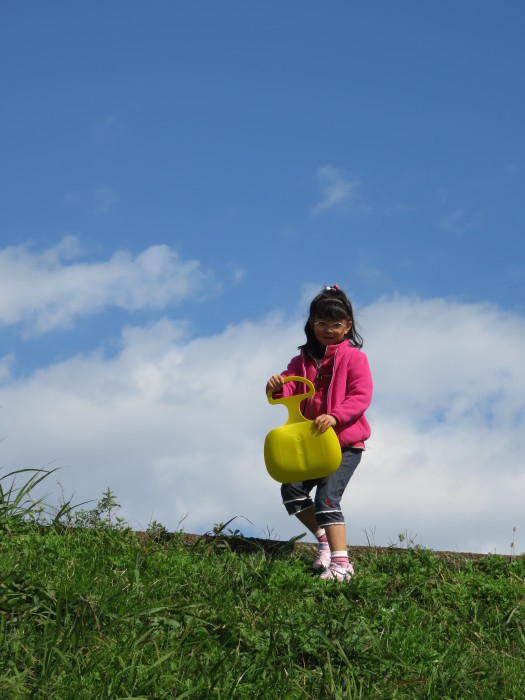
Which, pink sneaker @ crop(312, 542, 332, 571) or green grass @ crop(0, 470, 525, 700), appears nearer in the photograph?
green grass @ crop(0, 470, 525, 700)

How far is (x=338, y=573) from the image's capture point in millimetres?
5922

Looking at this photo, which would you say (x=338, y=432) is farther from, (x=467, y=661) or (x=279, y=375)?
(x=467, y=661)

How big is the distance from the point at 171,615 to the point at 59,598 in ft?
2.14

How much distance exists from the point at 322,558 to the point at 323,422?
1.06m

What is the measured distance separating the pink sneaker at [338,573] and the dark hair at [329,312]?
170cm

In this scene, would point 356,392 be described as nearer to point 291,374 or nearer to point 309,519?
point 291,374

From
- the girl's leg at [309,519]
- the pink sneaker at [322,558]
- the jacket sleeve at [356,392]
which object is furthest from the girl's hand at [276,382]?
the pink sneaker at [322,558]

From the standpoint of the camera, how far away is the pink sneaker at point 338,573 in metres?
5.81

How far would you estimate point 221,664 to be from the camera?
417 cm

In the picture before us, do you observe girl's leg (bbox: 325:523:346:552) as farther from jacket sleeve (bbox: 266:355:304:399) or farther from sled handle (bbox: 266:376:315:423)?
jacket sleeve (bbox: 266:355:304:399)

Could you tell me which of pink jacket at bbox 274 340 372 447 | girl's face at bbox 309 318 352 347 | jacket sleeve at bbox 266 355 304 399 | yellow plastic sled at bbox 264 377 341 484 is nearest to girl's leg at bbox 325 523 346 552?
yellow plastic sled at bbox 264 377 341 484

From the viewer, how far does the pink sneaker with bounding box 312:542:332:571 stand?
608 centimetres

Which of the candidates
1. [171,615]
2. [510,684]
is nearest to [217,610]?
[171,615]

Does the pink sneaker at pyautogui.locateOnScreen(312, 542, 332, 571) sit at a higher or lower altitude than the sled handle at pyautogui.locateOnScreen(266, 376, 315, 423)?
lower
